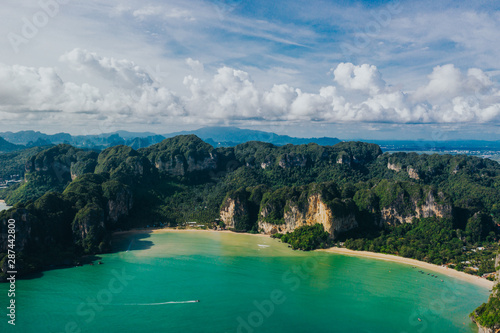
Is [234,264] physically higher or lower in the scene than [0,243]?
lower

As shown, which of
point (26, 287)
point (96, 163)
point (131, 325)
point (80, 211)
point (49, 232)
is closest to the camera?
point (131, 325)

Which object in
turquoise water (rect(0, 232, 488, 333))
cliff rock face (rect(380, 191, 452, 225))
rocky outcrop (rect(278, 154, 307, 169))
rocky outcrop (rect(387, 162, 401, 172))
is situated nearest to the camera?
turquoise water (rect(0, 232, 488, 333))

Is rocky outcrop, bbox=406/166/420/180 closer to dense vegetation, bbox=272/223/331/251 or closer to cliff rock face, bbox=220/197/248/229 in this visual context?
dense vegetation, bbox=272/223/331/251

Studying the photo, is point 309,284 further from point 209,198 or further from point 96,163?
point 96,163

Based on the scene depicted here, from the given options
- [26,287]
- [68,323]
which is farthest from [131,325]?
[26,287]

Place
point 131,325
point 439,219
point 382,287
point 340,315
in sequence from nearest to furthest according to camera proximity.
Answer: point 131,325, point 340,315, point 382,287, point 439,219

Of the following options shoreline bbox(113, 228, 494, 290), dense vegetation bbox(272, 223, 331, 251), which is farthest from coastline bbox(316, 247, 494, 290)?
dense vegetation bbox(272, 223, 331, 251)
